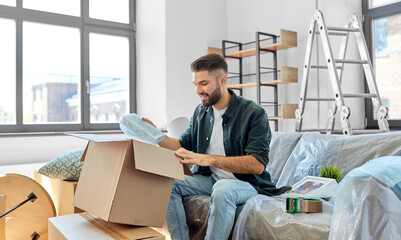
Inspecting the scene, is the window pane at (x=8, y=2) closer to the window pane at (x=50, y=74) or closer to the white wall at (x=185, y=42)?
the window pane at (x=50, y=74)

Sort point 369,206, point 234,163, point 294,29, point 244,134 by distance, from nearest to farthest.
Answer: point 369,206 < point 234,163 < point 244,134 < point 294,29

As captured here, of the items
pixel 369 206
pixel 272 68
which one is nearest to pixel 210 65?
pixel 369 206

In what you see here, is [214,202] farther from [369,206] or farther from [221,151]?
[369,206]

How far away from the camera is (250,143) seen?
1.78 m

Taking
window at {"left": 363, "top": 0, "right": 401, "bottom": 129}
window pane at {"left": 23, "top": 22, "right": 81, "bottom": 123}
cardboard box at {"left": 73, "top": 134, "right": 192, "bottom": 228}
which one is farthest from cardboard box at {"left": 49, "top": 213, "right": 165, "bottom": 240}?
window at {"left": 363, "top": 0, "right": 401, "bottom": 129}

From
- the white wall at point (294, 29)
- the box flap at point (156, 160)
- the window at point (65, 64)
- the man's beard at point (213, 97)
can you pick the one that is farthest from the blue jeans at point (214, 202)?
the window at point (65, 64)

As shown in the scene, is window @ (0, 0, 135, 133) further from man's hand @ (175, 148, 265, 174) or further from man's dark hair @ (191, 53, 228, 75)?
man's hand @ (175, 148, 265, 174)

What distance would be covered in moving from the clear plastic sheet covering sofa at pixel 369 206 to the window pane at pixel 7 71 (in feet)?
9.79

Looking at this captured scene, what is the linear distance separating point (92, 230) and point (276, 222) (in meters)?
Answer: 0.72


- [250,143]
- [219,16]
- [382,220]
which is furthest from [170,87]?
[382,220]

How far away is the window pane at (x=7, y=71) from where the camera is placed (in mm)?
3434

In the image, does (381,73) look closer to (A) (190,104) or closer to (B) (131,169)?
(A) (190,104)

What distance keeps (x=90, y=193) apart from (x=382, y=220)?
1073 millimetres

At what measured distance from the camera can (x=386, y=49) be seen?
3.24 meters
